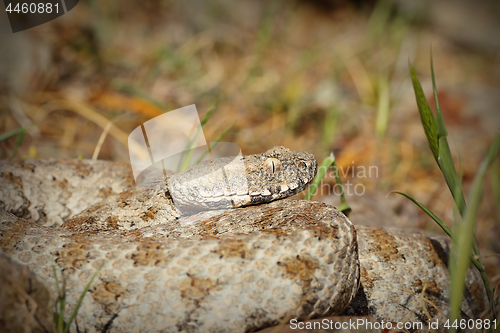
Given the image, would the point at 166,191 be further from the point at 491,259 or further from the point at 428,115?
the point at 491,259

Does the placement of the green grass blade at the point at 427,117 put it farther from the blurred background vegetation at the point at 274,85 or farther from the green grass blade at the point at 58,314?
the green grass blade at the point at 58,314

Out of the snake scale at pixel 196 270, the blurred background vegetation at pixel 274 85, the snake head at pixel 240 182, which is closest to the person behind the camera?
the snake scale at pixel 196 270

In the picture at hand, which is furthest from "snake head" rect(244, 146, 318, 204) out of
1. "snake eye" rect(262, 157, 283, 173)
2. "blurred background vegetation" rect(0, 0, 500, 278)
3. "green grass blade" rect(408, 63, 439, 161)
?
"blurred background vegetation" rect(0, 0, 500, 278)

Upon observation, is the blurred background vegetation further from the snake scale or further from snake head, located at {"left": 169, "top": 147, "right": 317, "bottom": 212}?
the snake scale

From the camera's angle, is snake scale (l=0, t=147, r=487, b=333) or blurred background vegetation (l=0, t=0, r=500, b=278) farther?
blurred background vegetation (l=0, t=0, r=500, b=278)

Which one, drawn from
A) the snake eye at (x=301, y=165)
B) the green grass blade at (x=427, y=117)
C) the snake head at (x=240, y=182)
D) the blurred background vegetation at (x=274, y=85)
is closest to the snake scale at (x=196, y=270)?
the snake head at (x=240, y=182)

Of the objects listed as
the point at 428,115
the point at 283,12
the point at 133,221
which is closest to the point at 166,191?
the point at 133,221
